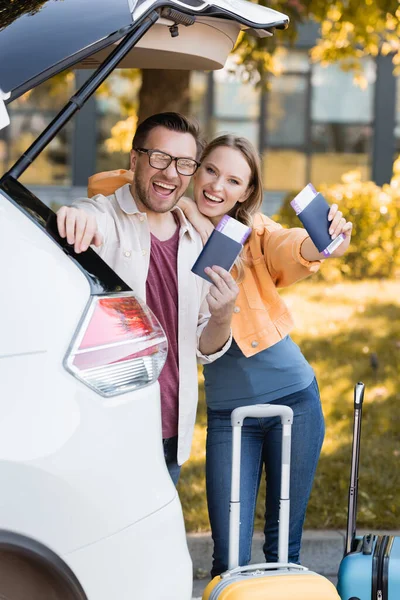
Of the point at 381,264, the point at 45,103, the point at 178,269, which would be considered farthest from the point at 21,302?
the point at 45,103

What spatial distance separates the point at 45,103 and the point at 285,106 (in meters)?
4.17

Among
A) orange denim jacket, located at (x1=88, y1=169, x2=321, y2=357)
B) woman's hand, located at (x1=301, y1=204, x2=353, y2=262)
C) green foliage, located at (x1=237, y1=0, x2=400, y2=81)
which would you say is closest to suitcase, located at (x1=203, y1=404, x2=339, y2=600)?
orange denim jacket, located at (x1=88, y1=169, x2=321, y2=357)

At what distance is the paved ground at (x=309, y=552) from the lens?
4.54 meters

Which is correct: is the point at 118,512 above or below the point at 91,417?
below

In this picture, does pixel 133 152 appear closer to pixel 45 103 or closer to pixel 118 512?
pixel 118 512

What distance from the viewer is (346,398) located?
700cm

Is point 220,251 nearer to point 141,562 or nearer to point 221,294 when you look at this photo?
point 221,294

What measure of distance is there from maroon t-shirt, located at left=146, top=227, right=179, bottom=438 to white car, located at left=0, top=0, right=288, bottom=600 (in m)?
0.48

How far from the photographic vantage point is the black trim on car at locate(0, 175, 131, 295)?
8.02ft

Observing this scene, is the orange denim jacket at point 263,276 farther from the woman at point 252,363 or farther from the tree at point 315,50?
the tree at point 315,50

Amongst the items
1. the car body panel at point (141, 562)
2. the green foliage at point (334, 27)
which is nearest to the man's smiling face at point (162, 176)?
the car body panel at point (141, 562)

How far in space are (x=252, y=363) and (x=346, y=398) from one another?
3819mm

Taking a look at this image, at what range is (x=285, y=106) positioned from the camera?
1714cm

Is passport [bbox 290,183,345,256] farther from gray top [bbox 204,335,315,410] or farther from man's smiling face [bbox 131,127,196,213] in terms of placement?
gray top [bbox 204,335,315,410]
